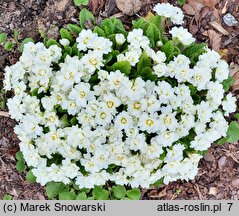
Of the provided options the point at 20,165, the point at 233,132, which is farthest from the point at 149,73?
the point at 20,165

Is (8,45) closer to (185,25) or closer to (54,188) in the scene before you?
(54,188)

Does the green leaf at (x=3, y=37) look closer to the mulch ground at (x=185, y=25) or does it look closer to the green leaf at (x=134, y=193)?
the mulch ground at (x=185, y=25)

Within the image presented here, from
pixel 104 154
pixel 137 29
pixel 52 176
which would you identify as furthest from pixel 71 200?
pixel 137 29

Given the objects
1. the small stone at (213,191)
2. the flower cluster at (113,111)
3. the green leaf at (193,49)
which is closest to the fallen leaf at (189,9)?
the green leaf at (193,49)

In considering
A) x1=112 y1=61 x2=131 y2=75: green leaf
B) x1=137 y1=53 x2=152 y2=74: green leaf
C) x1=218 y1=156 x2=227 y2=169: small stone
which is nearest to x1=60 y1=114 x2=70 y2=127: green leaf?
x1=112 y1=61 x2=131 y2=75: green leaf

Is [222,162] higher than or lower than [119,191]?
higher

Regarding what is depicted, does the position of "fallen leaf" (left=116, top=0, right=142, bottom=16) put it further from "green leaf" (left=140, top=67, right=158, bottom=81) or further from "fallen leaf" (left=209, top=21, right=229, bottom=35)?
"green leaf" (left=140, top=67, right=158, bottom=81)

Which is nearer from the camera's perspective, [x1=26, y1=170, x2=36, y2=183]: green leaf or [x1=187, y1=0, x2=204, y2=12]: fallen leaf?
[x1=26, y1=170, x2=36, y2=183]: green leaf
